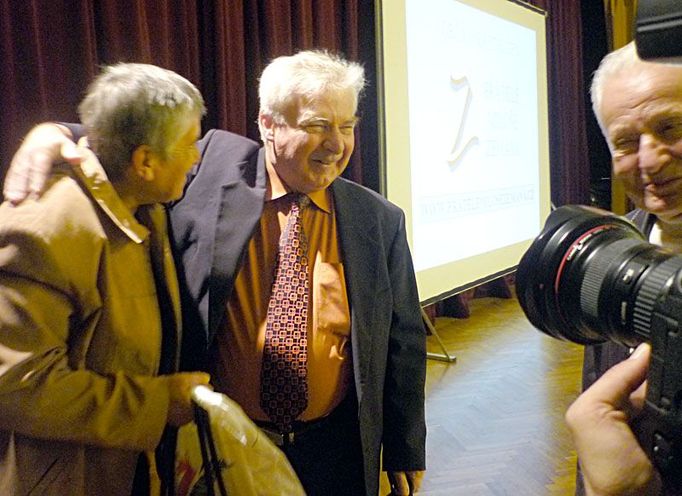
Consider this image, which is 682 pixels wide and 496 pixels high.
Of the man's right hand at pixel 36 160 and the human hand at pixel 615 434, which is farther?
the man's right hand at pixel 36 160

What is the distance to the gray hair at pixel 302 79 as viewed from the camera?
143cm

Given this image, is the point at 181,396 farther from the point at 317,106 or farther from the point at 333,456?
the point at 317,106

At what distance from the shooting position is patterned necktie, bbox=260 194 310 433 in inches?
→ 53.6

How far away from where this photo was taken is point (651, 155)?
40.1 inches

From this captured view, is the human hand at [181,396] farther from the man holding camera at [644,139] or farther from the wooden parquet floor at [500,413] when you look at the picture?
the wooden parquet floor at [500,413]

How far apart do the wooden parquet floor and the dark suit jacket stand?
941mm

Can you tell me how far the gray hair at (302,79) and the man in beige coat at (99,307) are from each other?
29cm

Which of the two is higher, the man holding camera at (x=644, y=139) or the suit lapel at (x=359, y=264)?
the man holding camera at (x=644, y=139)

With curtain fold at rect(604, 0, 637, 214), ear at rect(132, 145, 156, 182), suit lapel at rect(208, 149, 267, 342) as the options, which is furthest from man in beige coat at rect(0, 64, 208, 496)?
curtain fold at rect(604, 0, 637, 214)

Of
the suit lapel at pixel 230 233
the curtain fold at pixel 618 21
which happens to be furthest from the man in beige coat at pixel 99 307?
the curtain fold at pixel 618 21

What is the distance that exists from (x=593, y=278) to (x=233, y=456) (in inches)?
26.8

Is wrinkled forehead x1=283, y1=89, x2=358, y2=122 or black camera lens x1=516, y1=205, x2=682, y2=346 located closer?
black camera lens x1=516, y1=205, x2=682, y2=346

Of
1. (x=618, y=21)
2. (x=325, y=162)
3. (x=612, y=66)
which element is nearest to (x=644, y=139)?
(x=612, y=66)

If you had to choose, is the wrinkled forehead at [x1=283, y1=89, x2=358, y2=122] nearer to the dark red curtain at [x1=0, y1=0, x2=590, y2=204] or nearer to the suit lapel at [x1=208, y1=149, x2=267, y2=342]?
the suit lapel at [x1=208, y1=149, x2=267, y2=342]
